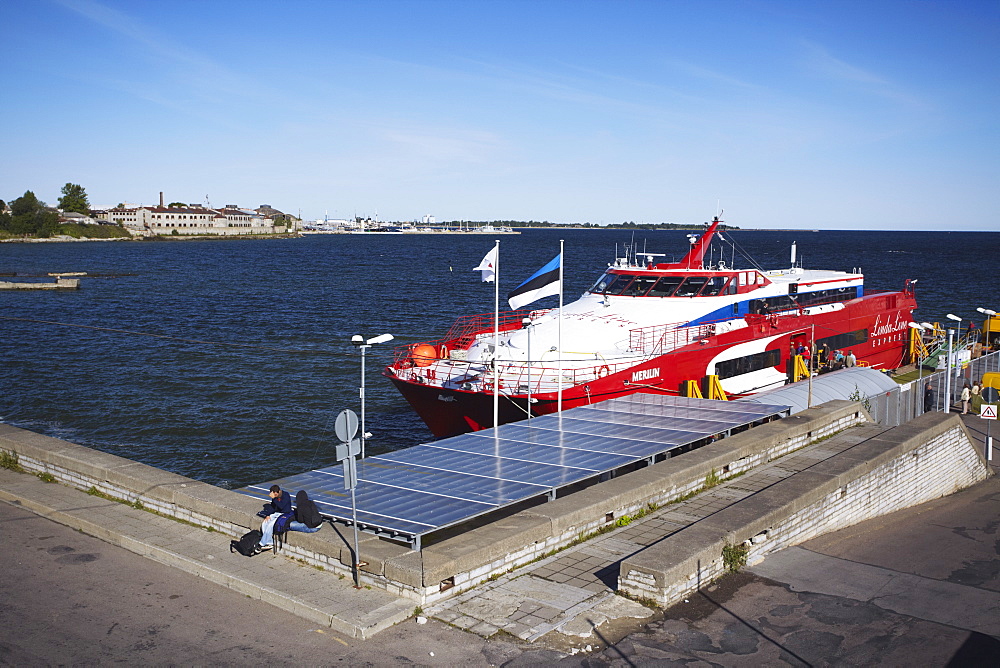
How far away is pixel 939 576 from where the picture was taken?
1273 cm

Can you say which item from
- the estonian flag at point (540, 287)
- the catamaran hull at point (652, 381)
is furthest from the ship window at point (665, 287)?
the estonian flag at point (540, 287)

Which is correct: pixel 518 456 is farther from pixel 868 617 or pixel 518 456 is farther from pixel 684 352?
pixel 684 352

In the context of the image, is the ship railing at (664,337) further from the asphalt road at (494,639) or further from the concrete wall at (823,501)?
the asphalt road at (494,639)

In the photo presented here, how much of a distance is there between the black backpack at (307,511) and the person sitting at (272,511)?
1.15 feet

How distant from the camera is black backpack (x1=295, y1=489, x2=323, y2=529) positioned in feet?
37.2

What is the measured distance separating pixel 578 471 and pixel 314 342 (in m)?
33.9

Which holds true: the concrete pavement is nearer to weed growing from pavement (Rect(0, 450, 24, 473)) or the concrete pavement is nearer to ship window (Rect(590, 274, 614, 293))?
weed growing from pavement (Rect(0, 450, 24, 473))

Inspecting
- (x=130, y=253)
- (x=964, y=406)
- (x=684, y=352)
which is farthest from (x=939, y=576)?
(x=130, y=253)

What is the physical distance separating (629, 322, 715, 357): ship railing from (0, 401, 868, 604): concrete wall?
6.64m

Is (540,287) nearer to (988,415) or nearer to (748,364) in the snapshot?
(748,364)

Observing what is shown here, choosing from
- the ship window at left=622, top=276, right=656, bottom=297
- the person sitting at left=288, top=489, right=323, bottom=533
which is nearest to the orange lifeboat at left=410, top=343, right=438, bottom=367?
the ship window at left=622, top=276, right=656, bottom=297

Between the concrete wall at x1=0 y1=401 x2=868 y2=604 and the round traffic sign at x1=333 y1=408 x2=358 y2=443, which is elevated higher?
the round traffic sign at x1=333 y1=408 x2=358 y2=443

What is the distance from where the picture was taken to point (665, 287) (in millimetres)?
27609

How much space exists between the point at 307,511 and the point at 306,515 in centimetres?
5
